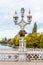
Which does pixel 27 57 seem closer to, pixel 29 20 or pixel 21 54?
pixel 21 54

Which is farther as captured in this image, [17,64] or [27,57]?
[27,57]

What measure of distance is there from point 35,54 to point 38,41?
113ft

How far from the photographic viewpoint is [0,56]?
16234mm

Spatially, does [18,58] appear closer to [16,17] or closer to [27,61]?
[27,61]

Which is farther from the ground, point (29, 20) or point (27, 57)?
point (29, 20)

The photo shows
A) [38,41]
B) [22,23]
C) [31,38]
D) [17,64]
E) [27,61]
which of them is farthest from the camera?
[31,38]

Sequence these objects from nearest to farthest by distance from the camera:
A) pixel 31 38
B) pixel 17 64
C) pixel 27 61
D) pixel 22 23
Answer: pixel 17 64 → pixel 27 61 → pixel 22 23 → pixel 31 38

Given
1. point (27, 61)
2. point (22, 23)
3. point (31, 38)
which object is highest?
point (22, 23)

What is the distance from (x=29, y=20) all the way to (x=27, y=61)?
2.86 metres

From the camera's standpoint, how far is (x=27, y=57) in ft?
53.7

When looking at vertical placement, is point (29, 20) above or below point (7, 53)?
above

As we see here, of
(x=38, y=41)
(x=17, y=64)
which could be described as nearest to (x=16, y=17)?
(x=17, y=64)

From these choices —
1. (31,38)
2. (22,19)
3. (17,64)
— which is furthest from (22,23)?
(31,38)

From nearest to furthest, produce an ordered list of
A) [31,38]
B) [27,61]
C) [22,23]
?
[27,61]
[22,23]
[31,38]
